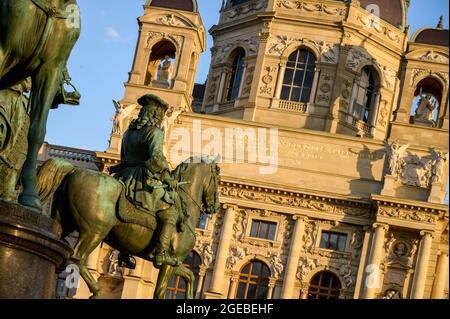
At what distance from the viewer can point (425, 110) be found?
4981cm

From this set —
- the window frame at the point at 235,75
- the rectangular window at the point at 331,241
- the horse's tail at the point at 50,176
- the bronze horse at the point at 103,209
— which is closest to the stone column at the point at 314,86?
the window frame at the point at 235,75

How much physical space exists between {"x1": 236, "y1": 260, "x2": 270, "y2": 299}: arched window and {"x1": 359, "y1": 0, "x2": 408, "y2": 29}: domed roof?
1298 centimetres

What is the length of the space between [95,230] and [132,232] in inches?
25.2

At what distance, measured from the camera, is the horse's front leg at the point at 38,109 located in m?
8.01

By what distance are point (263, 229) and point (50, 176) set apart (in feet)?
109

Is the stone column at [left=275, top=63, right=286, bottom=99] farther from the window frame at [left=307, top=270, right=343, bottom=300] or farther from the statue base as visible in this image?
the statue base

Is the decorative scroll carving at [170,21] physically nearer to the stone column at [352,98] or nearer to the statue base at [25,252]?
the stone column at [352,98]

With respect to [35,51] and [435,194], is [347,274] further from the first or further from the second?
[35,51]

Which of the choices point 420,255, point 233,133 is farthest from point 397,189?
Result: point 233,133

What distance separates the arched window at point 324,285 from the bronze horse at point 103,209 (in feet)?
96.1
